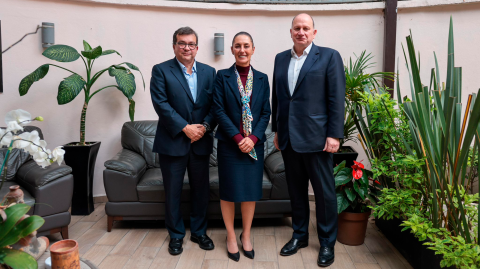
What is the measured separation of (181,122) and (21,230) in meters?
1.48

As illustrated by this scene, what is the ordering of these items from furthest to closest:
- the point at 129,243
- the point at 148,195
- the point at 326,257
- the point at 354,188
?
1. the point at 148,195
2. the point at 129,243
3. the point at 354,188
4. the point at 326,257

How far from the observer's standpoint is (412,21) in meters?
3.67

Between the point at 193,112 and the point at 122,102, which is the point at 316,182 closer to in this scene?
the point at 193,112

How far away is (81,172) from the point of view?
3371 millimetres

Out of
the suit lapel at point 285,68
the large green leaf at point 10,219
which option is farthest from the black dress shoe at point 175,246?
the large green leaf at point 10,219

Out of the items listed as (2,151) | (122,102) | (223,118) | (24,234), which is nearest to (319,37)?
(223,118)

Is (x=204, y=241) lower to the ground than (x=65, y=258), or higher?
lower

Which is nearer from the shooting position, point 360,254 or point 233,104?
point 233,104

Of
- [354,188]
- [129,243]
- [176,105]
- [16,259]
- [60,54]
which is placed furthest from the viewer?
[60,54]

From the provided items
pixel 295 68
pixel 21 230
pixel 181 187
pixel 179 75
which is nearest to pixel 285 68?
pixel 295 68

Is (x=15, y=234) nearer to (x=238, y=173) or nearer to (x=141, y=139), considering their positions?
(x=238, y=173)

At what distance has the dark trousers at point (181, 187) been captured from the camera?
2.63 m

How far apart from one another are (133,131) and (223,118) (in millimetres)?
1484

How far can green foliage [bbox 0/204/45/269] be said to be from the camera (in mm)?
1049
